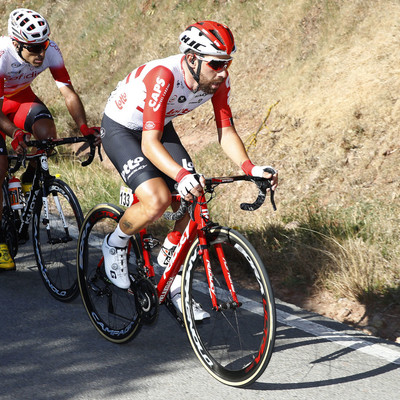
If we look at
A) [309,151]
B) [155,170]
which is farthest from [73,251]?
[309,151]

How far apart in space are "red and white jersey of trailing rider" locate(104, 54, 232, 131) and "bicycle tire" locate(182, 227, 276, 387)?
866 mm

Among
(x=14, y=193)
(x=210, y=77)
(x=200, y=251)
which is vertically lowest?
(x=14, y=193)

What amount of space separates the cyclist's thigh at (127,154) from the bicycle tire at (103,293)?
0.37 m

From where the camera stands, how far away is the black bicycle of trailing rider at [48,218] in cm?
510

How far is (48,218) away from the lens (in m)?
5.29

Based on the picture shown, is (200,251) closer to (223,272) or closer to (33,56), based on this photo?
(223,272)

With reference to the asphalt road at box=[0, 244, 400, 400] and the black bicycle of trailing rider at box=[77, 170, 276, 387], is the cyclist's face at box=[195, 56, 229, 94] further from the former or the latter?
the asphalt road at box=[0, 244, 400, 400]

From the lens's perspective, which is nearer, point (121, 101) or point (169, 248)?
point (169, 248)

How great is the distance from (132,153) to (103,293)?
44.9 inches

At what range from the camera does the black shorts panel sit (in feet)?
13.2

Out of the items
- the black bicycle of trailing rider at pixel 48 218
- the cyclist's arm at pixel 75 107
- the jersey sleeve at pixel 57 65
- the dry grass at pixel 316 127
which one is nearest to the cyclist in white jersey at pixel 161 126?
the black bicycle of trailing rider at pixel 48 218

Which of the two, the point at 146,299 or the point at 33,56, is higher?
the point at 33,56

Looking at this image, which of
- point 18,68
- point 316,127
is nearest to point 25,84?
point 18,68

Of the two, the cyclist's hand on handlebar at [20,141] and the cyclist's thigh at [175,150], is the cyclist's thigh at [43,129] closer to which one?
the cyclist's hand on handlebar at [20,141]
